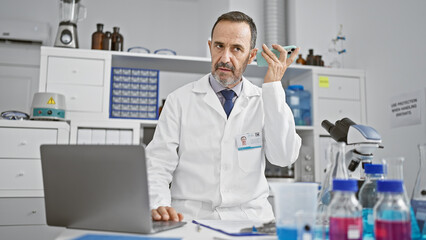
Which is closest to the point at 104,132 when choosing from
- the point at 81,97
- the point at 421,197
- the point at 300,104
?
the point at 81,97

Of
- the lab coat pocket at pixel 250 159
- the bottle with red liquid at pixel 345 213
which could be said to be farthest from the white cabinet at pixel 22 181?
the bottle with red liquid at pixel 345 213

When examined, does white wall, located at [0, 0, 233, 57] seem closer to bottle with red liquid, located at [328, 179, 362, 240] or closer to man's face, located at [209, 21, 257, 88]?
man's face, located at [209, 21, 257, 88]

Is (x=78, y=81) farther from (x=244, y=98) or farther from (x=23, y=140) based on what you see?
(x=244, y=98)

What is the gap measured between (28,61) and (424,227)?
11.6ft

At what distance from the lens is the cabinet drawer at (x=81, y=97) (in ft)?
7.88

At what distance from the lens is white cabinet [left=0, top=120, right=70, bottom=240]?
2148mm

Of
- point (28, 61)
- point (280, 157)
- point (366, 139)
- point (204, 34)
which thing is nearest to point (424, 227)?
point (366, 139)

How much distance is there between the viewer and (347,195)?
27.3 inches

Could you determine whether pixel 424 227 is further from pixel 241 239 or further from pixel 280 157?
pixel 280 157

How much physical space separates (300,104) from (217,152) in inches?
56.8

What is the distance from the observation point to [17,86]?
3500 millimetres

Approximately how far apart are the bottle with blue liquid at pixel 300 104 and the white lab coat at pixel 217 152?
1.16 m

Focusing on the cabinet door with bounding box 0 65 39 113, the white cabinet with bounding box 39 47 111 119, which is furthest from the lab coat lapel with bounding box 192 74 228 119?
the cabinet door with bounding box 0 65 39 113

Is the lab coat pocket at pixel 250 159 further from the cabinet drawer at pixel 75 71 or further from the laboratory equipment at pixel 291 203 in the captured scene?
the cabinet drawer at pixel 75 71
